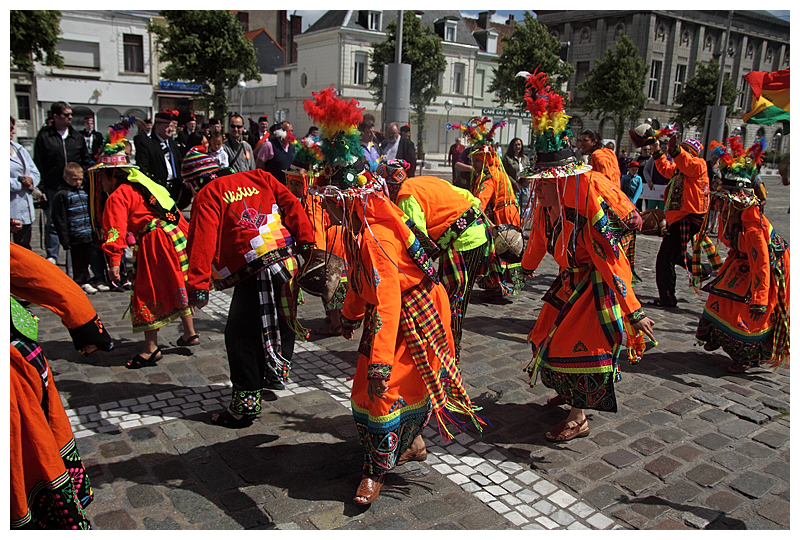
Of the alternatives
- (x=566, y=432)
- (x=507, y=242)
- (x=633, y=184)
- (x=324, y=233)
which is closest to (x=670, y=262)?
(x=507, y=242)

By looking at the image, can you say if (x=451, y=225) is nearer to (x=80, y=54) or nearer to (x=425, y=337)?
(x=425, y=337)

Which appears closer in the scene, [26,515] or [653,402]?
[26,515]

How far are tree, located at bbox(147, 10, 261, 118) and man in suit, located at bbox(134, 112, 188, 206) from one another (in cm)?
1680

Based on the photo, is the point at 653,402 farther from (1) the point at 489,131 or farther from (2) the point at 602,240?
(1) the point at 489,131

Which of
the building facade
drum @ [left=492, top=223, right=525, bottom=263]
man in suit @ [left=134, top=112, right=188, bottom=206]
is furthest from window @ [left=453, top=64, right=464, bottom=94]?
drum @ [left=492, top=223, right=525, bottom=263]

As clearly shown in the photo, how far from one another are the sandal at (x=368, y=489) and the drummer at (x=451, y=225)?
131 cm

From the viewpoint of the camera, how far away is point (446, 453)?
379cm

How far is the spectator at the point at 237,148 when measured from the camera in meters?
8.87

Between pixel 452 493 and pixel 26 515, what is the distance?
2027mm

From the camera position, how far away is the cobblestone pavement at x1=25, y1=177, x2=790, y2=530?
3137mm

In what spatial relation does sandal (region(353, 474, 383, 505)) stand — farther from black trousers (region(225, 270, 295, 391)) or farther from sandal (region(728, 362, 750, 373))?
sandal (region(728, 362, 750, 373))
